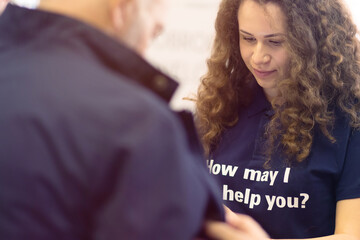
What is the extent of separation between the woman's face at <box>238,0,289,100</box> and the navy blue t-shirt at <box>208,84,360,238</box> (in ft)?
0.84

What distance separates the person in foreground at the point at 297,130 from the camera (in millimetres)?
1613

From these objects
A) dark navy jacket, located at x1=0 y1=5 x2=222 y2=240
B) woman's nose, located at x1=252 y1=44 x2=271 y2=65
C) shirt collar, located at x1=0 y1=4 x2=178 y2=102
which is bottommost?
dark navy jacket, located at x1=0 y1=5 x2=222 y2=240

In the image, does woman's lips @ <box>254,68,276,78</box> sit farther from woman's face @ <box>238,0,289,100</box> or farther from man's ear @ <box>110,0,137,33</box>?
man's ear @ <box>110,0,137,33</box>

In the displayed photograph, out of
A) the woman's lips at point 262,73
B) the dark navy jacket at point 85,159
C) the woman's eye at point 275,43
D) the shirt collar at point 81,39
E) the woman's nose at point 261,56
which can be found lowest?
the dark navy jacket at point 85,159

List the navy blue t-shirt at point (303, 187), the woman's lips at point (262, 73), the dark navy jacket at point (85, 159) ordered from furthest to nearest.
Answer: the woman's lips at point (262, 73) → the navy blue t-shirt at point (303, 187) → the dark navy jacket at point (85, 159)

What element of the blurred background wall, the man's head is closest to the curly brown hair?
the man's head

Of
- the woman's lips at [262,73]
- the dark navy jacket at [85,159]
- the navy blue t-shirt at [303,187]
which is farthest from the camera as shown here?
the woman's lips at [262,73]

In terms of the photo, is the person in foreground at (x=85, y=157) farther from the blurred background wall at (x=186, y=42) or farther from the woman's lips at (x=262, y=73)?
the blurred background wall at (x=186, y=42)

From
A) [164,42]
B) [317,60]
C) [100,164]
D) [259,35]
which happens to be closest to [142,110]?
[100,164]

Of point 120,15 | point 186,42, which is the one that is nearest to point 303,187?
point 120,15

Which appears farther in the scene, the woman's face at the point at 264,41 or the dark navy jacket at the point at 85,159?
the woman's face at the point at 264,41

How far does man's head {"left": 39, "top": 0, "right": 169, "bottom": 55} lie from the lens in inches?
29.4

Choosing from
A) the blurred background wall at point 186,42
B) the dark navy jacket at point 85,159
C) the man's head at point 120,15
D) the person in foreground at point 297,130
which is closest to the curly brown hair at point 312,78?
the person in foreground at point 297,130

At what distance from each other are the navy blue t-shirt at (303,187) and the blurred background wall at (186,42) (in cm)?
144
